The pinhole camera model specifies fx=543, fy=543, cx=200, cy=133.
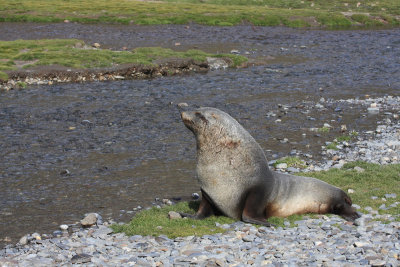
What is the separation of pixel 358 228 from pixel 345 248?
60.4 inches

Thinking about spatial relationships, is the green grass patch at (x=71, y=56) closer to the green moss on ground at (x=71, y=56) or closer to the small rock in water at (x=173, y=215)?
the green moss on ground at (x=71, y=56)

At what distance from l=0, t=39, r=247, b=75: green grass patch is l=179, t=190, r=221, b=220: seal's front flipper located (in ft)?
84.4

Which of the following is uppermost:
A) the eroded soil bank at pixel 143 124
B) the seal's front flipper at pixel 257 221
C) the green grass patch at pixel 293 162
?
the seal's front flipper at pixel 257 221

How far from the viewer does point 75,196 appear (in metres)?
17.5

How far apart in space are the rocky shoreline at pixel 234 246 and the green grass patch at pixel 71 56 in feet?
84.2

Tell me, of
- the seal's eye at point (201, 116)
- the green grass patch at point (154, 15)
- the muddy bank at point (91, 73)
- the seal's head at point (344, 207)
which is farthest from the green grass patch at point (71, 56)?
the green grass patch at point (154, 15)

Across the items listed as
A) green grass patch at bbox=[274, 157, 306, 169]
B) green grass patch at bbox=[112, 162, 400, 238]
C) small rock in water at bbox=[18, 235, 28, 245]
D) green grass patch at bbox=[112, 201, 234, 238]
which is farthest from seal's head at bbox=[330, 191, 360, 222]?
small rock in water at bbox=[18, 235, 28, 245]

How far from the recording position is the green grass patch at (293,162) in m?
19.7

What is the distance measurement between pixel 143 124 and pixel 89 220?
12.4 metres

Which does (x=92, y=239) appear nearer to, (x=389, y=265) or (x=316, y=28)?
(x=389, y=265)

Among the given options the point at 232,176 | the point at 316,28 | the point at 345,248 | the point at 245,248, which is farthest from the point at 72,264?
the point at 316,28

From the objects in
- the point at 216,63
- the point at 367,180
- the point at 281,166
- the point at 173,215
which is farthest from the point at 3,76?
the point at 367,180

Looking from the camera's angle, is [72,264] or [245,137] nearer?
[72,264]

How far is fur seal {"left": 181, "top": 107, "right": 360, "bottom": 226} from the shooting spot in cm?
1394
